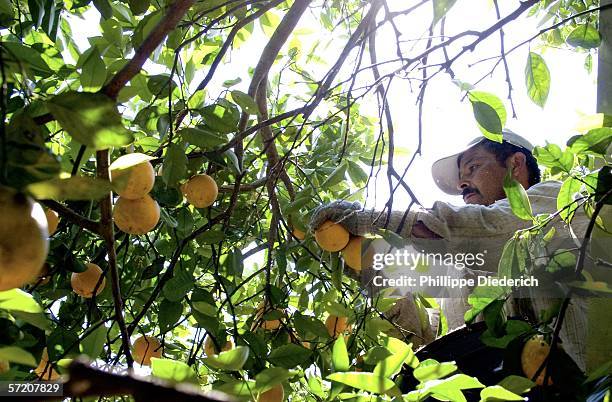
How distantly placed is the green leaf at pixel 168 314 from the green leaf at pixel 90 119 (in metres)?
0.98

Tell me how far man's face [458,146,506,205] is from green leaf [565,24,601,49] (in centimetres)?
98

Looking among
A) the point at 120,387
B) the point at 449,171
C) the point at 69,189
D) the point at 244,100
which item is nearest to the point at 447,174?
the point at 449,171

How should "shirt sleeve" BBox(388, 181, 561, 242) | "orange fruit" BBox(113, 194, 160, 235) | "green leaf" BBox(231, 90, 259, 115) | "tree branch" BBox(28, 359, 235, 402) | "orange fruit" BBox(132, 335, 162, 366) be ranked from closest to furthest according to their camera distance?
"tree branch" BBox(28, 359, 235, 402) → "orange fruit" BBox(113, 194, 160, 235) → "green leaf" BBox(231, 90, 259, 115) → "shirt sleeve" BBox(388, 181, 561, 242) → "orange fruit" BBox(132, 335, 162, 366)

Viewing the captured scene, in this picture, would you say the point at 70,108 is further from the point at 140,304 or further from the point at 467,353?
the point at 140,304

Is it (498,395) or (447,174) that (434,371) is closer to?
(498,395)

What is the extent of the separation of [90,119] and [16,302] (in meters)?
0.22

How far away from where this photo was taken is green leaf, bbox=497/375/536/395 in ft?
2.95

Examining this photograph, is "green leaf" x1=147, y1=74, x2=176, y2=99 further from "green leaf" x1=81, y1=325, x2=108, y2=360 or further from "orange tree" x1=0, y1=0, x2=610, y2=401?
"green leaf" x1=81, y1=325, x2=108, y2=360

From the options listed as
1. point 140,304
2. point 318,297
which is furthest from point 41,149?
point 318,297

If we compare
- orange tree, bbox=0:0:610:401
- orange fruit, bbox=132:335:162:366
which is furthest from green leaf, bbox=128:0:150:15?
orange fruit, bbox=132:335:162:366

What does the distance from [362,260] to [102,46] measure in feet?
2.60

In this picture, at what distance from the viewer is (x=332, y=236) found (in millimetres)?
1482

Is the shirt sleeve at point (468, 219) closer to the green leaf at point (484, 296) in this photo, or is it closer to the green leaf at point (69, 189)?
the green leaf at point (484, 296)

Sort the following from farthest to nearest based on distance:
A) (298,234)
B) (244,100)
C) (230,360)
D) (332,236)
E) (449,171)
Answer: (449,171)
(298,234)
(332,236)
(244,100)
(230,360)
